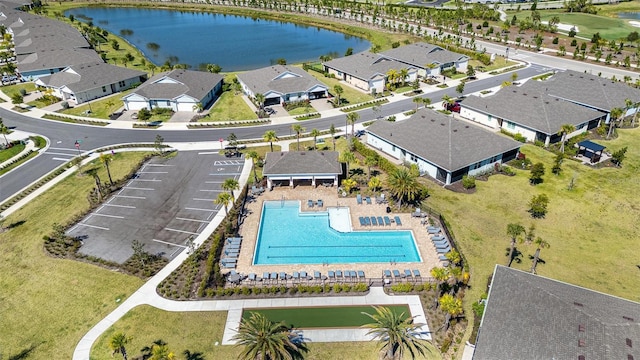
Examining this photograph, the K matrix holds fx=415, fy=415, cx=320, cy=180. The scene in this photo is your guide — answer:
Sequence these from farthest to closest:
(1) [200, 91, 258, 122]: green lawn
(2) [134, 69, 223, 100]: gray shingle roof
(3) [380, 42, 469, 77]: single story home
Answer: (3) [380, 42, 469, 77]: single story home < (2) [134, 69, 223, 100]: gray shingle roof < (1) [200, 91, 258, 122]: green lawn

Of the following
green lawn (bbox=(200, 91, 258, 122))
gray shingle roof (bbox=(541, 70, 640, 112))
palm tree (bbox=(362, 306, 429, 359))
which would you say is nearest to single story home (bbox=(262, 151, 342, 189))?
palm tree (bbox=(362, 306, 429, 359))

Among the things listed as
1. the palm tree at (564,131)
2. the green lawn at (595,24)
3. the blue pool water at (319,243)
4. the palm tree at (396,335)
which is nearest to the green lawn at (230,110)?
the blue pool water at (319,243)

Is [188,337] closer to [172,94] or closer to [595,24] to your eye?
[172,94]

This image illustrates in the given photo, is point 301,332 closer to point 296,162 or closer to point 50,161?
point 296,162

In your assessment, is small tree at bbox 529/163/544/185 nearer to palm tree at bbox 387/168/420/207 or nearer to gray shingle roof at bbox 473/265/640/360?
palm tree at bbox 387/168/420/207

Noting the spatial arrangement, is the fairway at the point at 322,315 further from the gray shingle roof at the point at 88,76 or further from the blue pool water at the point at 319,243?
the gray shingle roof at the point at 88,76

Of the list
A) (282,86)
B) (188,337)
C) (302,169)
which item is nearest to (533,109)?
(302,169)
